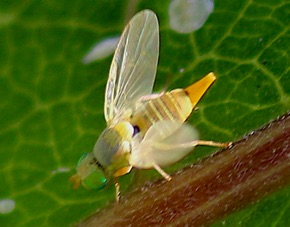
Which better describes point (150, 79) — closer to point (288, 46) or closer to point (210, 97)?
point (210, 97)

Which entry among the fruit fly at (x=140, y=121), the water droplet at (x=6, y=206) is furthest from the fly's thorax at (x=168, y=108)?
the water droplet at (x=6, y=206)

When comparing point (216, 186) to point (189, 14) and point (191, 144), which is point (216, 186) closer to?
point (191, 144)

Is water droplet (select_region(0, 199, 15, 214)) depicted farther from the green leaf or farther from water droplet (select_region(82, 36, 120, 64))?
water droplet (select_region(82, 36, 120, 64))

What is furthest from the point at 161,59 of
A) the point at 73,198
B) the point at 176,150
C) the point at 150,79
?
the point at 73,198

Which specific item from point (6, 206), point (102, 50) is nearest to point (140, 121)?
point (102, 50)

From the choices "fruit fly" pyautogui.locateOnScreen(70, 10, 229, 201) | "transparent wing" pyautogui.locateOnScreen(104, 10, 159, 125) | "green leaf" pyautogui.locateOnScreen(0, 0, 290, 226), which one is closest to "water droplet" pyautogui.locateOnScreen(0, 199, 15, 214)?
"green leaf" pyautogui.locateOnScreen(0, 0, 290, 226)

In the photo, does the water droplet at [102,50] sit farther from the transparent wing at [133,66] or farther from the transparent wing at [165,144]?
the transparent wing at [165,144]
